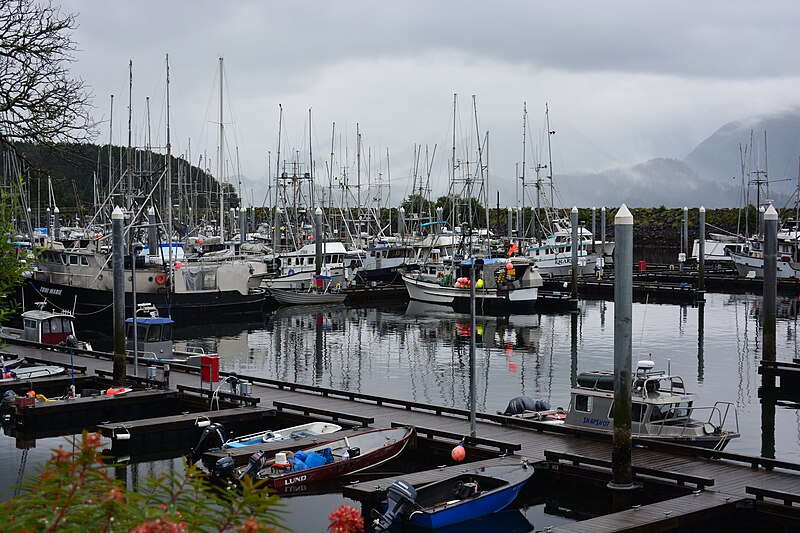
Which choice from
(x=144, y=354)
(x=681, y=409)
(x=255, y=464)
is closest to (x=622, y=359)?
(x=681, y=409)

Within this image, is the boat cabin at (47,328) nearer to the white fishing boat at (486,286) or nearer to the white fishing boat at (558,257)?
the white fishing boat at (486,286)

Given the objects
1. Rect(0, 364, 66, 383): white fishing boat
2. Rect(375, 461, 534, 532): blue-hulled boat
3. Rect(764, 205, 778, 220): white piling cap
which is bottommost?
Rect(375, 461, 534, 532): blue-hulled boat

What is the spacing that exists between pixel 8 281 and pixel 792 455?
23.4 meters

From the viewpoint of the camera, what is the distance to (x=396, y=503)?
19.7 metres

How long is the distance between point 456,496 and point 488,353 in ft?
105

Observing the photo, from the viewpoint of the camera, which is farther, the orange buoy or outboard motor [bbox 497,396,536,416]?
outboard motor [bbox 497,396,536,416]

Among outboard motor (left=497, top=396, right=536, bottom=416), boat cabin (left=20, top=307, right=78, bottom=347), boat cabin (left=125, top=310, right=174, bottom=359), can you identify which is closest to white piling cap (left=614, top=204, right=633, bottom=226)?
outboard motor (left=497, top=396, right=536, bottom=416)

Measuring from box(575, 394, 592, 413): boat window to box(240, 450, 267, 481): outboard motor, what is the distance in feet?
28.5

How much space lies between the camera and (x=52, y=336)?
148ft

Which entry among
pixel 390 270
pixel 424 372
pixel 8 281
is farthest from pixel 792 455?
pixel 390 270

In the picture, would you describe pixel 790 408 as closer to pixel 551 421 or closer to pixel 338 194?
pixel 551 421

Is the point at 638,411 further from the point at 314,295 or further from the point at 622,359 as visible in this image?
the point at 314,295

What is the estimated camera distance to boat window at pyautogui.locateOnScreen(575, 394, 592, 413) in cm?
2614

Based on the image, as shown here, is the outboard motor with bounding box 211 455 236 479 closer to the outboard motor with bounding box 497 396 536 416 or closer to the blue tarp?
the blue tarp
